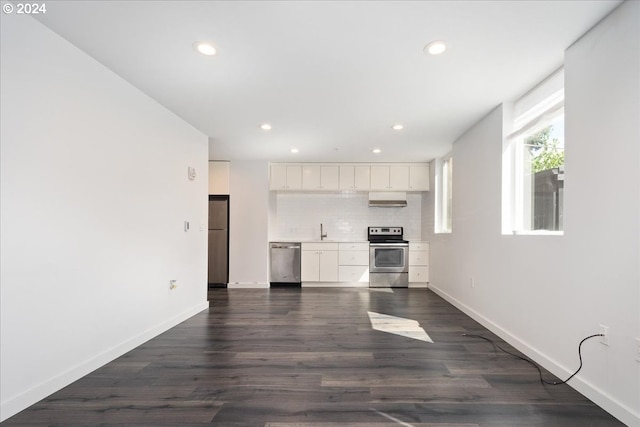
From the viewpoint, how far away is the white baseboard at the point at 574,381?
1.73 meters

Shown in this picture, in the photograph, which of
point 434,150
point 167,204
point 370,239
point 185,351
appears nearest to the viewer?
point 185,351

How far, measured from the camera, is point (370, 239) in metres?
6.33

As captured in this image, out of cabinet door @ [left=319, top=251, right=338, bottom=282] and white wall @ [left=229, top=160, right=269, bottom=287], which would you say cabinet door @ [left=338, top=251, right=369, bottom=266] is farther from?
white wall @ [left=229, top=160, right=269, bottom=287]

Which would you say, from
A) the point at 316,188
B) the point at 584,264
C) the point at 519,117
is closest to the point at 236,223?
the point at 316,188

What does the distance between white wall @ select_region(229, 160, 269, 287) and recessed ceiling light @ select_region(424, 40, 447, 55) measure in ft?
13.3

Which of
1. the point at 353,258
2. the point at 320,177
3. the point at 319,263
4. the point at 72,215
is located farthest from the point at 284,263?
the point at 72,215

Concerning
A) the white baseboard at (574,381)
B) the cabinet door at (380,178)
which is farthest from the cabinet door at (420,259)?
the white baseboard at (574,381)

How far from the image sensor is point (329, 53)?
2.26m

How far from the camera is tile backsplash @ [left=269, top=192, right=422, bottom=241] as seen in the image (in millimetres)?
6449

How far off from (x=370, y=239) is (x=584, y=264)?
436cm

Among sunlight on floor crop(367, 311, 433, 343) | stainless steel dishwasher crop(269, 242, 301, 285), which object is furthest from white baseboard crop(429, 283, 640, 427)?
stainless steel dishwasher crop(269, 242, 301, 285)

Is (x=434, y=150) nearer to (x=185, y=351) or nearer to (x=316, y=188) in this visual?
(x=316, y=188)

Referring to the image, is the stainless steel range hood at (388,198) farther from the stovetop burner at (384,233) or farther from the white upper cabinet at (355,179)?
the stovetop burner at (384,233)

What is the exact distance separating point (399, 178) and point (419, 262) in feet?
5.42
